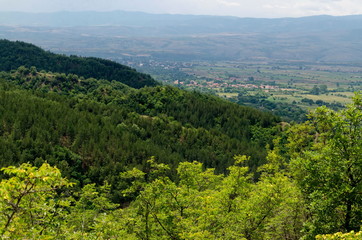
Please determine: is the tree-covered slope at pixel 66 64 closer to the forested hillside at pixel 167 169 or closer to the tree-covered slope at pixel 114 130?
the forested hillside at pixel 167 169

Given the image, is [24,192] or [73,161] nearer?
[24,192]

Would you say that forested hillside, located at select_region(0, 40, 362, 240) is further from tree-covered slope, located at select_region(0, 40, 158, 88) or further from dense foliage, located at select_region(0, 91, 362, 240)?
tree-covered slope, located at select_region(0, 40, 158, 88)

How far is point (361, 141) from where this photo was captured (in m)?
17.9

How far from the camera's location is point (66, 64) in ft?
585

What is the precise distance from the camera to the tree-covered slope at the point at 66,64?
169375mm

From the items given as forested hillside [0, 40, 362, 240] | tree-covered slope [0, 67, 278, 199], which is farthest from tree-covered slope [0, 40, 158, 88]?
tree-covered slope [0, 67, 278, 199]

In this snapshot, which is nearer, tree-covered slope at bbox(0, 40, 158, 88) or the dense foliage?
the dense foliage

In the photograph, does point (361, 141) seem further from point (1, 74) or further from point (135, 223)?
point (1, 74)

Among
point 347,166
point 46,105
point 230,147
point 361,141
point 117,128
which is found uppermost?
point 361,141

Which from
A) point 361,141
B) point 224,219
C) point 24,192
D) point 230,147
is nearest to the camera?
point 24,192

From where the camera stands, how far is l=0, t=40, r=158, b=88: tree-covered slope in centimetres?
16938

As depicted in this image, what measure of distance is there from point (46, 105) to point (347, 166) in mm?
71556

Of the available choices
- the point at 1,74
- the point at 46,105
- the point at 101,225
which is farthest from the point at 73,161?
the point at 1,74

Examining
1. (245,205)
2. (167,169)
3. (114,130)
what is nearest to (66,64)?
(114,130)
